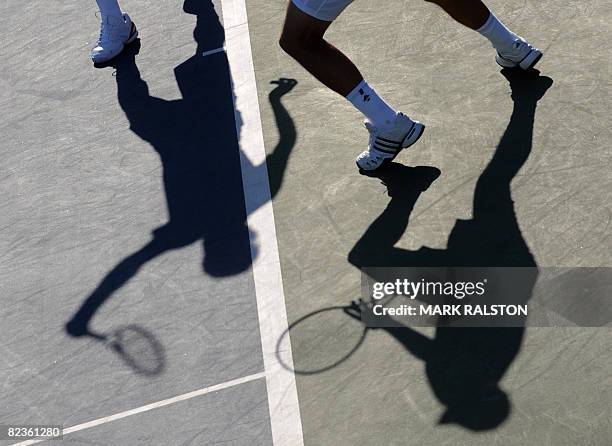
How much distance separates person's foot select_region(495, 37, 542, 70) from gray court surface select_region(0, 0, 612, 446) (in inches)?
4.9

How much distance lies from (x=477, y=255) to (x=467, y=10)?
152cm

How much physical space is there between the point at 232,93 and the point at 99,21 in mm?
1819

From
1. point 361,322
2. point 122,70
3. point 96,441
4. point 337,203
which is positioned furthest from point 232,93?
point 96,441

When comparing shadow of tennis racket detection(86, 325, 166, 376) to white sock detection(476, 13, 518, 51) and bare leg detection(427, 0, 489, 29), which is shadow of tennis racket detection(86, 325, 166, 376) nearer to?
bare leg detection(427, 0, 489, 29)

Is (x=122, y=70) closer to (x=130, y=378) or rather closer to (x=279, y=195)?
(x=279, y=195)

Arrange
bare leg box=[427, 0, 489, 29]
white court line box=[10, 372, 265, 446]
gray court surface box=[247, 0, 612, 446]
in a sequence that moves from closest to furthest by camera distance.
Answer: gray court surface box=[247, 0, 612, 446] < white court line box=[10, 372, 265, 446] < bare leg box=[427, 0, 489, 29]

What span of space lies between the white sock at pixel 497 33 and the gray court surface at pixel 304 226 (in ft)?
0.91

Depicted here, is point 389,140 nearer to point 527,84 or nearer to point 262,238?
point 262,238

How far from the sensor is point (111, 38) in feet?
22.4

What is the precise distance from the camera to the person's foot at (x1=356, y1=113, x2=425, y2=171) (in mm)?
5160

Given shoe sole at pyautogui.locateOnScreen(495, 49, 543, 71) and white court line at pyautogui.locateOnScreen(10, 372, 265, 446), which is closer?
white court line at pyautogui.locateOnScreen(10, 372, 265, 446)

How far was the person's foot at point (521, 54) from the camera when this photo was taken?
→ 18.3ft

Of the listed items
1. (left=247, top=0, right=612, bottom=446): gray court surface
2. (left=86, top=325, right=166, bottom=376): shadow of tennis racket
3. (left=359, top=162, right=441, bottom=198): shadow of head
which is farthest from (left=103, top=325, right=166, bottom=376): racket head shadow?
(left=359, top=162, right=441, bottom=198): shadow of head

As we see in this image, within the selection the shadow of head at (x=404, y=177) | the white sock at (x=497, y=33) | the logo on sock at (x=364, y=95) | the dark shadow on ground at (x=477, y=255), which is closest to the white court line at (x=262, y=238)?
the dark shadow on ground at (x=477, y=255)
